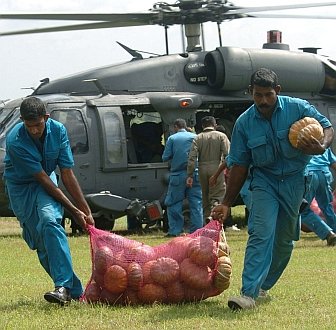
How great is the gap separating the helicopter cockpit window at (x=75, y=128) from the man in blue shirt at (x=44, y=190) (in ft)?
26.5

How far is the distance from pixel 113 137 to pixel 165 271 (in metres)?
8.93

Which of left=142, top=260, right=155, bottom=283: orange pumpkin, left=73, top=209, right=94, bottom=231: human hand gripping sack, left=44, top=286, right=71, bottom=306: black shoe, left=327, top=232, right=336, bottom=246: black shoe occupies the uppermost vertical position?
left=73, top=209, right=94, bottom=231: human hand gripping sack

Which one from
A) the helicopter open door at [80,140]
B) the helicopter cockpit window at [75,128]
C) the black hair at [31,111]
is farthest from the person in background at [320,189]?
the black hair at [31,111]

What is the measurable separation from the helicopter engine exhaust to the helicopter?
0.05ft

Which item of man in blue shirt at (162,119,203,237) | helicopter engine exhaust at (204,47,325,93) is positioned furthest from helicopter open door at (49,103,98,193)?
helicopter engine exhaust at (204,47,325,93)

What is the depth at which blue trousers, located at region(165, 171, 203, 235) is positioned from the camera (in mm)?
16062

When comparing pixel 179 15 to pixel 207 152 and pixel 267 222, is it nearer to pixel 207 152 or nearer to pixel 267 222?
pixel 207 152

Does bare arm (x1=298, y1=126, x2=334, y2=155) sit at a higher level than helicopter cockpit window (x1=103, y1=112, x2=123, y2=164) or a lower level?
higher

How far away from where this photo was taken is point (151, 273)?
8195 millimetres

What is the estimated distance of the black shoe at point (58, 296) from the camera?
802 centimetres

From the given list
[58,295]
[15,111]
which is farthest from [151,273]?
[15,111]

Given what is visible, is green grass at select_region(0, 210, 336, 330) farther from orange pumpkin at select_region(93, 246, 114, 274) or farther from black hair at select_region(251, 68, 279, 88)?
black hair at select_region(251, 68, 279, 88)

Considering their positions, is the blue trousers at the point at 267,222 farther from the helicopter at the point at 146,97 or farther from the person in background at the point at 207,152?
the helicopter at the point at 146,97

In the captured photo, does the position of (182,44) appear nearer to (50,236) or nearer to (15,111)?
(15,111)
